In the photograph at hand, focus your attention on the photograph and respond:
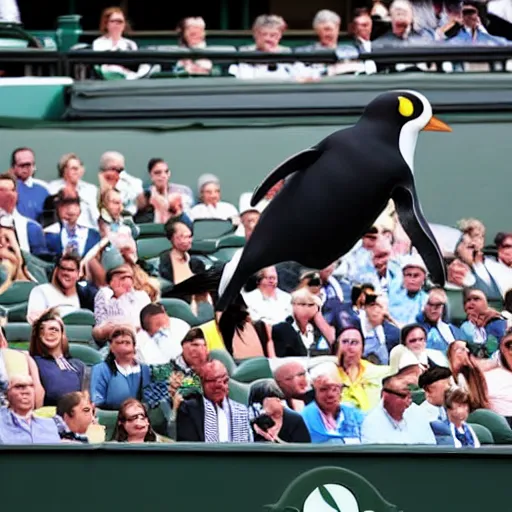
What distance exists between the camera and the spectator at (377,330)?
13289 millimetres

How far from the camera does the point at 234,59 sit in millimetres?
14141

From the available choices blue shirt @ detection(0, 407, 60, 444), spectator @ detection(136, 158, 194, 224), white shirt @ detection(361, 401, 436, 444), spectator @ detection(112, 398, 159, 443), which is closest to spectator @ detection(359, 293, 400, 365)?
white shirt @ detection(361, 401, 436, 444)

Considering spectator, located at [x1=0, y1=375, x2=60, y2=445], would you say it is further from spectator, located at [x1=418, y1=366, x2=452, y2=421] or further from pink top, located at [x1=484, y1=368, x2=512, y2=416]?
pink top, located at [x1=484, y1=368, x2=512, y2=416]

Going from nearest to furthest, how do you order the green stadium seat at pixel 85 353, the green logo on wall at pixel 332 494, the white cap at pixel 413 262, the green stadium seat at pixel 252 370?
the green logo on wall at pixel 332 494 → the green stadium seat at pixel 252 370 → the green stadium seat at pixel 85 353 → the white cap at pixel 413 262

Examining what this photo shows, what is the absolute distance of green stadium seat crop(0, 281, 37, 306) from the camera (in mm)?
13438

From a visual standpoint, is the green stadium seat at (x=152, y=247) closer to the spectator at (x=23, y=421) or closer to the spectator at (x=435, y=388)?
the spectator at (x=23, y=421)

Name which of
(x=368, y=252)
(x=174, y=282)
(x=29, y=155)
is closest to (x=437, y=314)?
(x=368, y=252)

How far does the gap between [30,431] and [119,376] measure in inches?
22.5

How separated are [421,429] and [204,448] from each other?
119cm

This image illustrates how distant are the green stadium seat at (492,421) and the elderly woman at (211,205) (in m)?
1.71

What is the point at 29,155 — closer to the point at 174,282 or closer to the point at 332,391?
the point at 174,282

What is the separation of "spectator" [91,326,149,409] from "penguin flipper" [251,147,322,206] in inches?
42.1

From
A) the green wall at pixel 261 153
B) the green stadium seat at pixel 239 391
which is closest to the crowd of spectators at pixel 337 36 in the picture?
the green wall at pixel 261 153

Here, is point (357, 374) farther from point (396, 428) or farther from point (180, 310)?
point (180, 310)
